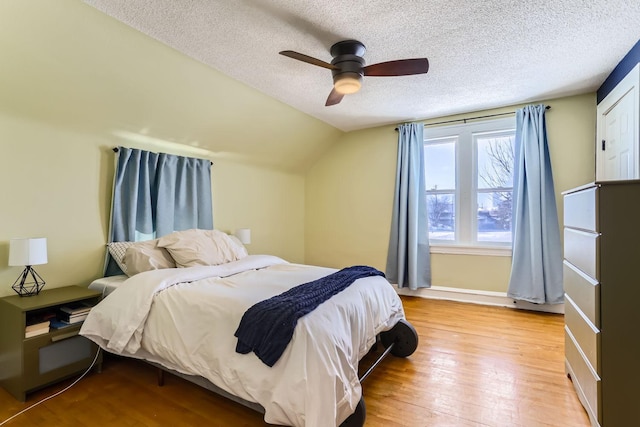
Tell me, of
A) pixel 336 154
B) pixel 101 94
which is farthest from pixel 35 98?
pixel 336 154

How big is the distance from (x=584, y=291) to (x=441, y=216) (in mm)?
2735

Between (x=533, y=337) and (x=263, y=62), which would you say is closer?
(x=263, y=62)

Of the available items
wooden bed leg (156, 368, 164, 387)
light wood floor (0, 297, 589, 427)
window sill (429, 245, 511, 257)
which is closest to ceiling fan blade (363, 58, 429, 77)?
light wood floor (0, 297, 589, 427)

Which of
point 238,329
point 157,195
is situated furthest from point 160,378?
point 157,195

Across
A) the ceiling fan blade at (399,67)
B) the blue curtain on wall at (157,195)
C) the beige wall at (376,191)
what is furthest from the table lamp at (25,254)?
the beige wall at (376,191)

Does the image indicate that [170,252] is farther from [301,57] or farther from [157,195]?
[301,57]

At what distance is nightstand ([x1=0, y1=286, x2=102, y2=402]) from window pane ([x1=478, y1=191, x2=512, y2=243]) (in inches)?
168

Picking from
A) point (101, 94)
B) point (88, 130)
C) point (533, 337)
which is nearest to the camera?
point (101, 94)

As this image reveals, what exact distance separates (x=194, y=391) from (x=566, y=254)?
2.70 meters

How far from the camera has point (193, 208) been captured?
362 centimetres

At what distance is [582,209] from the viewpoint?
5.88 feet

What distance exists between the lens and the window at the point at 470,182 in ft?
13.3

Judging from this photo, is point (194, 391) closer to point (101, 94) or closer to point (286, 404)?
point (286, 404)

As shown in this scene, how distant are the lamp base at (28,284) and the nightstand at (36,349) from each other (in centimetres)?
10
